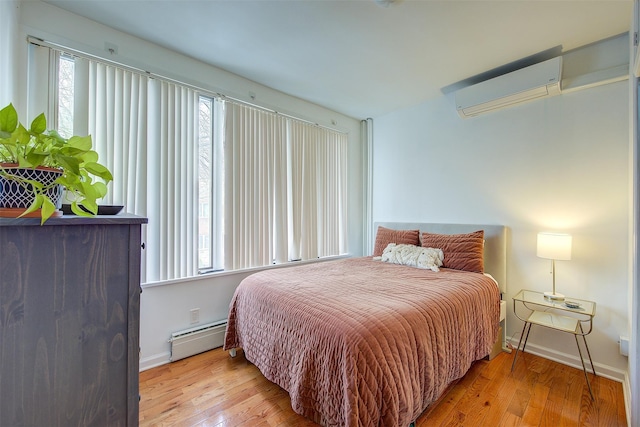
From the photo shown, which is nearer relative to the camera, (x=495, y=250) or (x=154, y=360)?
(x=154, y=360)

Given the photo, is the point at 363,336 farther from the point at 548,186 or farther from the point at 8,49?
the point at 8,49

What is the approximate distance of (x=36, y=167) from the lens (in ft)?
2.43

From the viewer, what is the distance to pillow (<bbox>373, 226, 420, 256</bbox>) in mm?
2971

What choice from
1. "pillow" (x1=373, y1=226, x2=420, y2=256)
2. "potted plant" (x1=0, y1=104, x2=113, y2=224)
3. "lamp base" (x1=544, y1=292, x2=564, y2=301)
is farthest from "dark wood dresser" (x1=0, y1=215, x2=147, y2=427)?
"lamp base" (x1=544, y1=292, x2=564, y2=301)

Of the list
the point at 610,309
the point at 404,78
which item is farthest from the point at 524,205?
the point at 404,78

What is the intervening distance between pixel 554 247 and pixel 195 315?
3068mm

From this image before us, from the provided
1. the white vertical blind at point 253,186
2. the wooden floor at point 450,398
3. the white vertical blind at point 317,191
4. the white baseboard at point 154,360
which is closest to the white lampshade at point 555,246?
the wooden floor at point 450,398

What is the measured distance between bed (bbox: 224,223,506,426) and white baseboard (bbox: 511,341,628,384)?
417mm

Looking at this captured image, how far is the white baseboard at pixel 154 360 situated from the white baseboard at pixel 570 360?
10.1 ft

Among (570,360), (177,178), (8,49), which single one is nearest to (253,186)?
(177,178)

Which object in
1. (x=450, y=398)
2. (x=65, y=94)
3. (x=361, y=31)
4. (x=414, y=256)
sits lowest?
(x=450, y=398)

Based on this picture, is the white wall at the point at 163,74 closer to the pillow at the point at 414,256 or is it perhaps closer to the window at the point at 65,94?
the window at the point at 65,94

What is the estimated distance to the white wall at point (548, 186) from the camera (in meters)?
2.04

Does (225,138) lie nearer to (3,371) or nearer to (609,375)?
(3,371)
